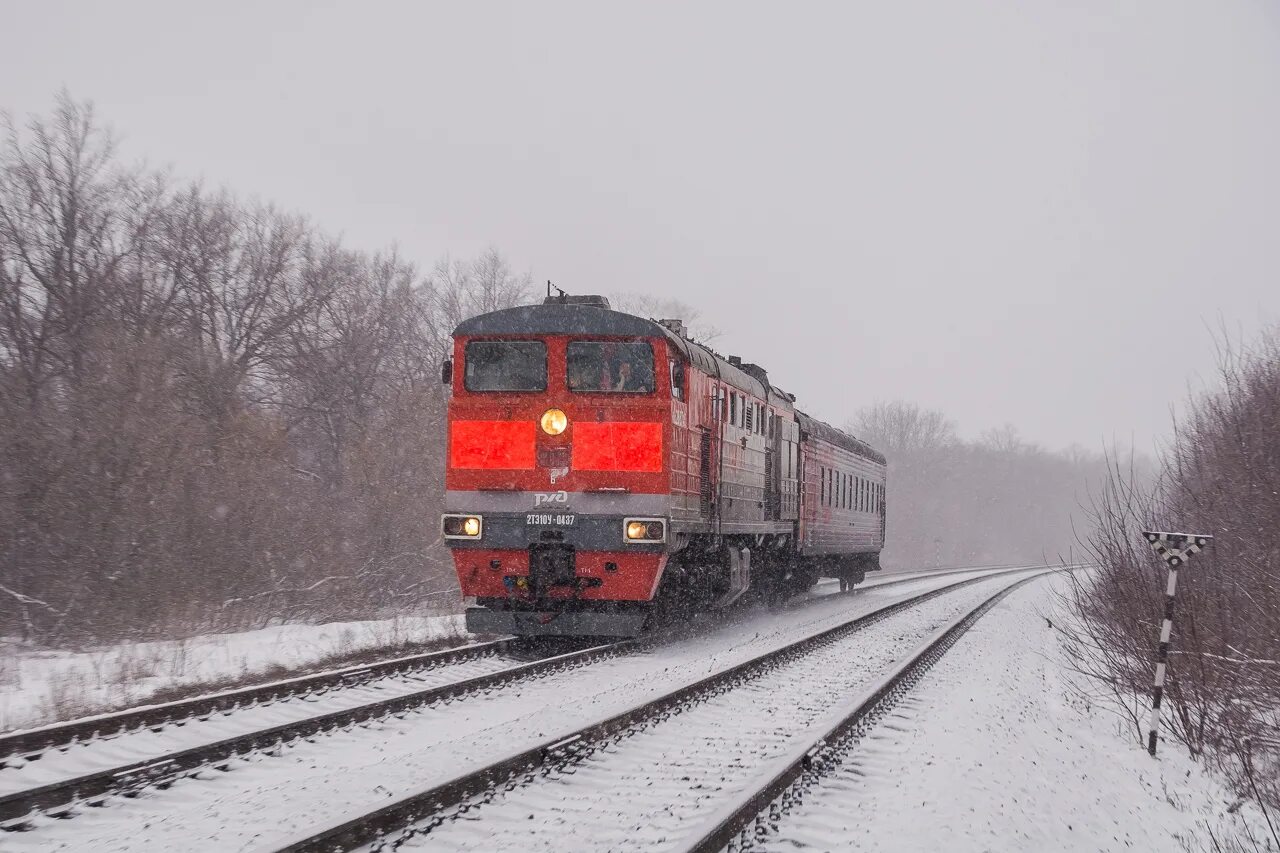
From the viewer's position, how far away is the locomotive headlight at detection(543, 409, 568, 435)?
37.1ft

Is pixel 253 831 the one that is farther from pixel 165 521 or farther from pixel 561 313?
pixel 165 521

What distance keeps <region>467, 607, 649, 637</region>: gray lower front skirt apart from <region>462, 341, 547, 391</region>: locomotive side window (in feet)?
7.90

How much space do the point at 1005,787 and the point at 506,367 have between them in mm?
7138

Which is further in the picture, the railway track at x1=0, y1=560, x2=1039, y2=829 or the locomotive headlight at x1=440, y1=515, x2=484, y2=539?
the locomotive headlight at x1=440, y1=515, x2=484, y2=539

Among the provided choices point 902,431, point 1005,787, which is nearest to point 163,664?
point 1005,787

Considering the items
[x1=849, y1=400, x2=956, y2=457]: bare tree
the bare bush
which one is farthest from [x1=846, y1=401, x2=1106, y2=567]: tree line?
the bare bush

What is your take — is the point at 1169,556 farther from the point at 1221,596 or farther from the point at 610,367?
the point at 610,367

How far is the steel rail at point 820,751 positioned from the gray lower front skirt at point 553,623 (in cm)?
270

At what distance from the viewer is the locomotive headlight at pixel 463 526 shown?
11.2 meters

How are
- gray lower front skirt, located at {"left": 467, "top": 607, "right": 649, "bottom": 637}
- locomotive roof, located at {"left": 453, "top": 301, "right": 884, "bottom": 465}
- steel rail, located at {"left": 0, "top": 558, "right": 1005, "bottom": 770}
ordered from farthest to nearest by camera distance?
locomotive roof, located at {"left": 453, "top": 301, "right": 884, "bottom": 465} < gray lower front skirt, located at {"left": 467, "top": 607, "right": 649, "bottom": 637} < steel rail, located at {"left": 0, "top": 558, "right": 1005, "bottom": 770}

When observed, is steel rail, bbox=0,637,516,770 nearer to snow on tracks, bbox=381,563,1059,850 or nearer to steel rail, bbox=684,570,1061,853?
snow on tracks, bbox=381,563,1059,850

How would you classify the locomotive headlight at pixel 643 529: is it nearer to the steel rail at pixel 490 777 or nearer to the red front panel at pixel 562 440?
the red front panel at pixel 562 440

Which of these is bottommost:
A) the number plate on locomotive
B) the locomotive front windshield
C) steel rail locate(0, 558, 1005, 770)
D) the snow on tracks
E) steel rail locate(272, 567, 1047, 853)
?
the snow on tracks

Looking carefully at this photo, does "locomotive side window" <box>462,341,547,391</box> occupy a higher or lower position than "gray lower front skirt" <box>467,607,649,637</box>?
higher
